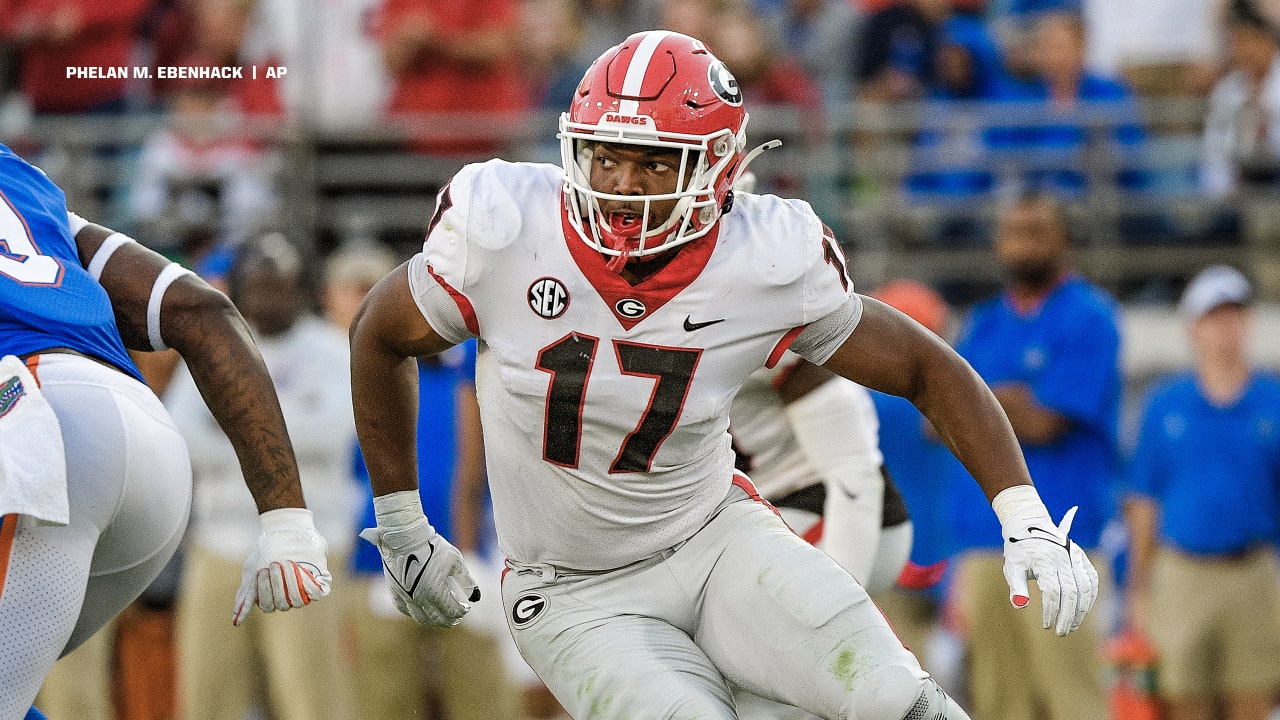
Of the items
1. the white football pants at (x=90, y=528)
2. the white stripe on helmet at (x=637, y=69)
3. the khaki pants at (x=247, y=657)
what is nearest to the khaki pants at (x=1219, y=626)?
the khaki pants at (x=247, y=657)

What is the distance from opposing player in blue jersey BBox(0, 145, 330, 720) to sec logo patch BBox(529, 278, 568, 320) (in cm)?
60

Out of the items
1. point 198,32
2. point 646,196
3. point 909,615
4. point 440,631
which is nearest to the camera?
point 646,196

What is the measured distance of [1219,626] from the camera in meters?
6.85

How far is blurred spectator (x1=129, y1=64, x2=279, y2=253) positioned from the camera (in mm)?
7848

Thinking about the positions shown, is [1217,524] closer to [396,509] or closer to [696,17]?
[696,17]

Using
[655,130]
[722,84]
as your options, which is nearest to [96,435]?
[655,130]

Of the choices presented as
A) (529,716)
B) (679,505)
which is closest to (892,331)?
(679,505)

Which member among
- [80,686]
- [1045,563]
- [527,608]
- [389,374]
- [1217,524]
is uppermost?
[389,374]

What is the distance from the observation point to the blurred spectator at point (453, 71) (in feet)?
26.7

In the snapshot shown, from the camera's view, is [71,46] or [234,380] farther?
[71,46]

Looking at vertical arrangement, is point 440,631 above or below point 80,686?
above

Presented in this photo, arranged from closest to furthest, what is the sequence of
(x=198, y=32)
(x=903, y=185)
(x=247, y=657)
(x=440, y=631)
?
1. (x=247, y=657)
2. (x=440, y=631)
3. (x=198, y=32)
4. (x=903, y=185)

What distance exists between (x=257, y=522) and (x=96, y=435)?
3145mm

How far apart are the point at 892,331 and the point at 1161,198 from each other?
5686 millimetres
